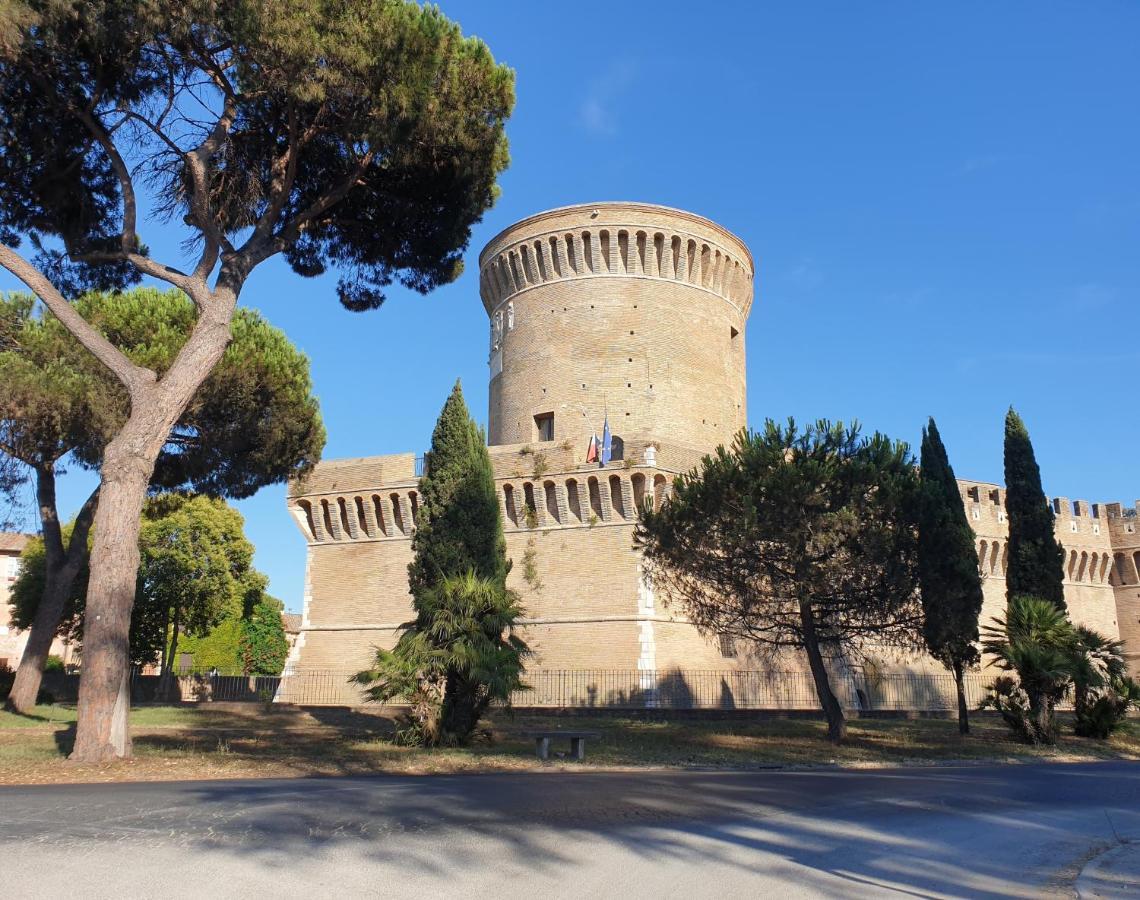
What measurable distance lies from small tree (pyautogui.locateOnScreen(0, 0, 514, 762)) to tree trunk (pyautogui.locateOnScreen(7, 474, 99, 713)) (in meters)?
5.41

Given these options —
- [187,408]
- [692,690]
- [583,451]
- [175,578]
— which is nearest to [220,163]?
[187,408]

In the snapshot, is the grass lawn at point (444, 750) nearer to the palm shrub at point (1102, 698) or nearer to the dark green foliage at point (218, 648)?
the palm shrub at point (1102, 698)

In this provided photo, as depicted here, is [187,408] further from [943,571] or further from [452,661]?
[943,571]

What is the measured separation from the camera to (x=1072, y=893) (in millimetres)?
5035

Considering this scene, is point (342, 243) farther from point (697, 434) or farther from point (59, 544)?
point (697, 434)

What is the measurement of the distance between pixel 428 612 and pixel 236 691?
22.8m

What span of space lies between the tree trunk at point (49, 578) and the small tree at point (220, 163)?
5.41 metres

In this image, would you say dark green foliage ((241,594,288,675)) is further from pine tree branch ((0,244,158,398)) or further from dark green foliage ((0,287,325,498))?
pine tree branch ((0,244,158,398))

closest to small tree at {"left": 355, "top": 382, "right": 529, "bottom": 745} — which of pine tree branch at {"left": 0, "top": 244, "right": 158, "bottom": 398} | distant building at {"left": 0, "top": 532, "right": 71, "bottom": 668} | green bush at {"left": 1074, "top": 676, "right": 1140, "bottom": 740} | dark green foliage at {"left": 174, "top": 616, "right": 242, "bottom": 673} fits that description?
pine tree branch at {"left": 0, "top": 244, "right": 158, "bottom": 398}

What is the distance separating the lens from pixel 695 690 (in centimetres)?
2181

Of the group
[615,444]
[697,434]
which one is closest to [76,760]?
[615,444]

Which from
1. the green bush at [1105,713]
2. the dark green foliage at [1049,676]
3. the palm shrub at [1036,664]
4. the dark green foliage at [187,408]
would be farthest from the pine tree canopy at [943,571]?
the dark green foliage at [187,408]

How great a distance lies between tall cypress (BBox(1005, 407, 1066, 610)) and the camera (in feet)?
69.4

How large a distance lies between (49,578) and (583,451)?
12013mm
